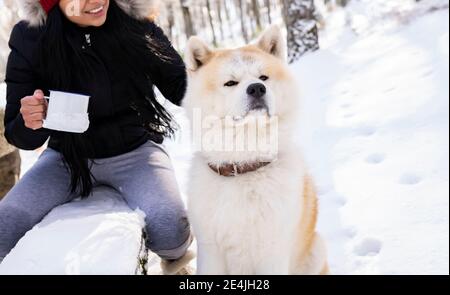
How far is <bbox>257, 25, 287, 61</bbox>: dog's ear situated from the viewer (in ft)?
5.67

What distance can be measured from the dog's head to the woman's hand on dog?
1.79 ft

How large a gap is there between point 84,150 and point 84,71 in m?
0.34

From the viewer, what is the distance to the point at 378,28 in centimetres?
605

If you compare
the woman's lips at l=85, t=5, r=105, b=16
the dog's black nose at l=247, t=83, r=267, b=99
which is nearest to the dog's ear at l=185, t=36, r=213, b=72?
the dog's black nose at l=247, t=83, r=267, b=99

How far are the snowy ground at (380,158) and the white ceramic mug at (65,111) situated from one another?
1.18ft

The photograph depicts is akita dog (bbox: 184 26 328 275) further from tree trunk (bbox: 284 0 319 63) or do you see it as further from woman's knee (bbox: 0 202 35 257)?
tree trunk (bbox: 284 0 319 63)

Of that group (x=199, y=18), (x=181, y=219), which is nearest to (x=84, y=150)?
(x=181, y=219)

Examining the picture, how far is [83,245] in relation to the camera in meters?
1.39

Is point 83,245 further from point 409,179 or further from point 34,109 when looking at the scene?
point 409,179

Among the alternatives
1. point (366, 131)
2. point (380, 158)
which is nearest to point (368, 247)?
point (380, 158)

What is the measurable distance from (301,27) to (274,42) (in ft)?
13.9

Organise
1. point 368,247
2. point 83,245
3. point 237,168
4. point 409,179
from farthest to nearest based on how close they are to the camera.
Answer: point 409,179
point 368,247
point 237,168
point 83,245

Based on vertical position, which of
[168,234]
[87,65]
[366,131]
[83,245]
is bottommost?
[366,131]

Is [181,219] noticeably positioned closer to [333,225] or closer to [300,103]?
[300,103]
